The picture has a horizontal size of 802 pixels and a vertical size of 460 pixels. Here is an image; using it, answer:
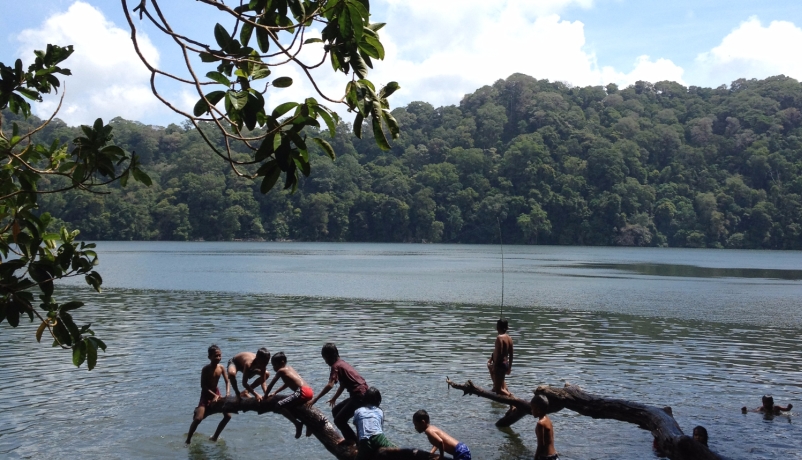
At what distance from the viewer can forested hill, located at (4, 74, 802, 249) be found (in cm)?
11412

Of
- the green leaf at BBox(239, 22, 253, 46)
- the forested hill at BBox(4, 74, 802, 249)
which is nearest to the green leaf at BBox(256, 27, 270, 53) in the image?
the green leaf at BBox(239, 22, 253, 46)

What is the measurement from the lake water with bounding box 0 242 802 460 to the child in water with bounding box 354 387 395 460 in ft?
8.97

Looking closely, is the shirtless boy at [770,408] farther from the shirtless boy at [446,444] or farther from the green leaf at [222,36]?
the green leaf at [222,36]

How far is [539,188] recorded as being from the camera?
125 meters

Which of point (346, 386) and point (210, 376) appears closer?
point (346, 386)

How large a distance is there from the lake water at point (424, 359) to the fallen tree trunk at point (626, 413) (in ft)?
2.20

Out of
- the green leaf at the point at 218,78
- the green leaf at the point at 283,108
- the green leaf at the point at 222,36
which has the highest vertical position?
the green leaf at the point at 222,36

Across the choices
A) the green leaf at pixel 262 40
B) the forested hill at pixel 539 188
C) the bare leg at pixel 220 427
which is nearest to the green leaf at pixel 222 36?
the green leaf at pixel 262 40

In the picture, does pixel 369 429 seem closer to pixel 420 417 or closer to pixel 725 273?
pixel 420 417

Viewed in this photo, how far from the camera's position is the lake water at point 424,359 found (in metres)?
12.7

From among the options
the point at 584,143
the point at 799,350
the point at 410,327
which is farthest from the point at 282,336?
the point at 584,143

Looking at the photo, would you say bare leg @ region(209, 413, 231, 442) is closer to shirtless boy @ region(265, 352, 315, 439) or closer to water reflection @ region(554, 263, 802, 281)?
shirtless boy @ region(265, 352, 315, 439)

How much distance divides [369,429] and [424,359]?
10.9 metres

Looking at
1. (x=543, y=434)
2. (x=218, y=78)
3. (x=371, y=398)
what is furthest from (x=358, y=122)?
(x=543, y=434)
